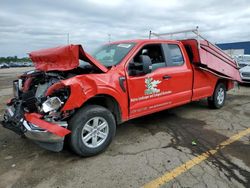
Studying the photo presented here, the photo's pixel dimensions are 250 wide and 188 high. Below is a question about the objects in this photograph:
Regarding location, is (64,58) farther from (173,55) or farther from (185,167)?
(173,55)

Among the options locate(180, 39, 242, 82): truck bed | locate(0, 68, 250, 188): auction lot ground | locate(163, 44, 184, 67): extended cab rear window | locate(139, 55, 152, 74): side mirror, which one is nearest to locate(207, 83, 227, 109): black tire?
locate(180, 39, 242, 82): truck bed

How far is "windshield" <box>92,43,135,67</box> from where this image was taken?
4.80 meters

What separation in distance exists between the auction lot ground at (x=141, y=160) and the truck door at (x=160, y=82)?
598 millimetres

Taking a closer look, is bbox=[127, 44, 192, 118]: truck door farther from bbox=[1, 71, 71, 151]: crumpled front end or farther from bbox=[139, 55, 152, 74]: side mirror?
bbox=[1, 71, 71, 151]: crumpled front end

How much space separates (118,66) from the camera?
14.9ft

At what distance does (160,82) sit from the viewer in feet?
16.9

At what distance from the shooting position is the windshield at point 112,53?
15.8 ft

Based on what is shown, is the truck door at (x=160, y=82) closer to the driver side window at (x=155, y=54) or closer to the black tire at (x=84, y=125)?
the driver side window at (x=155, y=54)

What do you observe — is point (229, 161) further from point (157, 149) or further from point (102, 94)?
point (102, 94)

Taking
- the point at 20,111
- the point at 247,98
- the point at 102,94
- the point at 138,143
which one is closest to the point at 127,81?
the point at 102,94

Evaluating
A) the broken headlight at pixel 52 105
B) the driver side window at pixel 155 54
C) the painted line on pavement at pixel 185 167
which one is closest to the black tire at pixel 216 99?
the painted line on pavement at pixel 185 167

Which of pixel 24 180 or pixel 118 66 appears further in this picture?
pixel 118 66

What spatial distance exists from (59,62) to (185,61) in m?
3.10

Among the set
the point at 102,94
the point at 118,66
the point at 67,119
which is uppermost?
the point at 118,66
